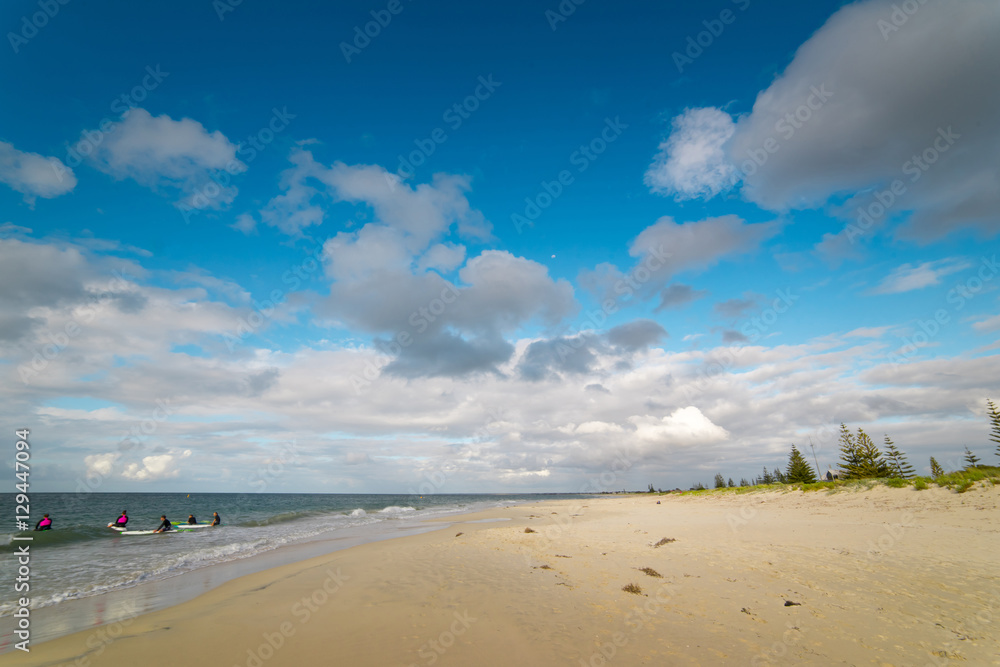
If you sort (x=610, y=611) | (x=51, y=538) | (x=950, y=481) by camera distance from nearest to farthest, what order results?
(x=610, y=611)
(x=950, y=481)
(x=51, y=538)

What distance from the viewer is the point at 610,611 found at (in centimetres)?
884

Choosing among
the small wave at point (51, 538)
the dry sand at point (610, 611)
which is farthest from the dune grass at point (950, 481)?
the small wave at point (51, 538)

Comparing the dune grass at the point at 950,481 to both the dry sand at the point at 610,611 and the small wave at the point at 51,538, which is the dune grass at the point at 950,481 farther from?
the small wave at the point at 51,538

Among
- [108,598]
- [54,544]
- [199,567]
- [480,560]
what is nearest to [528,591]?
[480,560]

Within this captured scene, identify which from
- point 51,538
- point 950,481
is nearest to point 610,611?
point 950,481

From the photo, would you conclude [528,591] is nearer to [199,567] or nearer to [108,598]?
[108,598]

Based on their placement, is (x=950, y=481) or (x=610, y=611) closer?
(x=610, y=611)

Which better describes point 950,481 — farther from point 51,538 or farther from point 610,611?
point 51,538

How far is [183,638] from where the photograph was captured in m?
8.30

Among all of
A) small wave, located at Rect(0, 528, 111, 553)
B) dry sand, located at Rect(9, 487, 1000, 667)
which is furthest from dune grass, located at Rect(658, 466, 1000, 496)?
small wave, located at Rect(0, 528, 111, 553)

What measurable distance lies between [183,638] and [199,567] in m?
11.0

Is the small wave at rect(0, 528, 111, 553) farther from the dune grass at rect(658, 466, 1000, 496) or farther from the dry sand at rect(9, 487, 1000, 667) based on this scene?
the dune grass at rect(658, 466, 1000, 496)

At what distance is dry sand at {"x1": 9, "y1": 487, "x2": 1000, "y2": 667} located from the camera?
6.96m

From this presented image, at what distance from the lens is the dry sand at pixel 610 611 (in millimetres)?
6961
